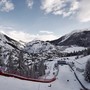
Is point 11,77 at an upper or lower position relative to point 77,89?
upper

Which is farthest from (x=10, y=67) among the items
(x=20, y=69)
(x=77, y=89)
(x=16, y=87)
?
(x=16, y=87)

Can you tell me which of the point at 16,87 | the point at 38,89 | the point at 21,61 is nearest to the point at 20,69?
the point at 21,61

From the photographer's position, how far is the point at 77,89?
291ft

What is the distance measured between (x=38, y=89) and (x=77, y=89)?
48203mm

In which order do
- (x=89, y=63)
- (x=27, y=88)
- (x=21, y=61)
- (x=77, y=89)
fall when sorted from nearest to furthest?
(x=27, y=88)
(x=21, y=61)
(x=77, y=89)
(x=89, y=63)

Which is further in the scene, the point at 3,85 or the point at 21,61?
the point at 21,61

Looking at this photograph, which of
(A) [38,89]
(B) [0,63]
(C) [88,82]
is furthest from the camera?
(C) [88,82]

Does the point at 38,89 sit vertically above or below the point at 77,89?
above

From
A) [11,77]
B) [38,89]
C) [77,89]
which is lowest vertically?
[77,89]

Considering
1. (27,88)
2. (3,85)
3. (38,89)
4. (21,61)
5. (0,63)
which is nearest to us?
(3,85)

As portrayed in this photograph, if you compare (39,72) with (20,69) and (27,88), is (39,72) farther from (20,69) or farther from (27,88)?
(27,88)

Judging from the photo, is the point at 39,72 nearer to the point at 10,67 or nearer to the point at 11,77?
the point at 10,67

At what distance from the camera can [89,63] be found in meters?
114

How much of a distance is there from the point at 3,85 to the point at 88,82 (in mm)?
79934
